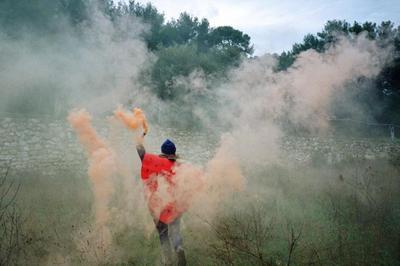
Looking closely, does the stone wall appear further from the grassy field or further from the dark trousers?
the dark trousers

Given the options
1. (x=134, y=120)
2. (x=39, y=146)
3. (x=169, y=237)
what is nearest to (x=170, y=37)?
(x=39, y=146)

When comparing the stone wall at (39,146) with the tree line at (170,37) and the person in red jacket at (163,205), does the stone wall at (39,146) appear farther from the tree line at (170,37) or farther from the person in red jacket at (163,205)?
the person in red jacket at (163,205)

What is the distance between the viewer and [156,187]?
16.7 ft

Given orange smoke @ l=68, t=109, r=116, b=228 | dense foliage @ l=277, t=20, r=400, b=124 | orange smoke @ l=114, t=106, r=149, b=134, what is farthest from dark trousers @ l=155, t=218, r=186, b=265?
dense foliage @ l=277, t=20, r=400, b=124

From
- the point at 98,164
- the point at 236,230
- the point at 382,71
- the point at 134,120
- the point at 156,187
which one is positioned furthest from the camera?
the point at 382,71

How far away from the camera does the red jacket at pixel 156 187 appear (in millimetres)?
5098

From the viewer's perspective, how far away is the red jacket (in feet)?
16.7

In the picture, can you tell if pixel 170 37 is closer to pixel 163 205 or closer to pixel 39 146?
pixel 39 146

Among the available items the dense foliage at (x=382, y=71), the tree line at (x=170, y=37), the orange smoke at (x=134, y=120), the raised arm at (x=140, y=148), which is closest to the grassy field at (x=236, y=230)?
the raised arm at (x=140, y=148)

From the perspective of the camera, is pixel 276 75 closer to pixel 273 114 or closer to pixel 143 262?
pixel 273 114

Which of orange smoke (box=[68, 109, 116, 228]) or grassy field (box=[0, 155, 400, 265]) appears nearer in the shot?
grassy field (box=[0, 155, 400, 265])

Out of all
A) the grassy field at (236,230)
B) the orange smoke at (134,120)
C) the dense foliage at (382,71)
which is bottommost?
the grassy field at (236,230)

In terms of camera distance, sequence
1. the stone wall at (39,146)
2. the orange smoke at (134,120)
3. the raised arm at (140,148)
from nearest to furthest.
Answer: the raised arm at (140,148)
the orange smoke at (134,120)
the stone wall at (39,146)

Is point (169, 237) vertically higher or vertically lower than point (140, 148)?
lower
